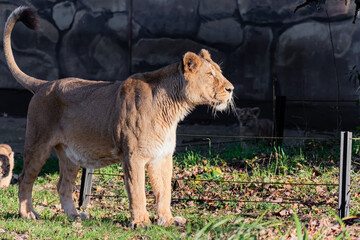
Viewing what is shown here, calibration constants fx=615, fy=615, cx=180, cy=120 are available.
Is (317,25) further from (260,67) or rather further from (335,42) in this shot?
(260,67)

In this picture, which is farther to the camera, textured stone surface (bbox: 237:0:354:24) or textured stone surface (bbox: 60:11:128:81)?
textured stone surface (bbox: 60:11:128:81)

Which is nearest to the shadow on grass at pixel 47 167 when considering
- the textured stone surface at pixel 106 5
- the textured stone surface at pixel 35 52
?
the textured stone surface at pixel 35 52

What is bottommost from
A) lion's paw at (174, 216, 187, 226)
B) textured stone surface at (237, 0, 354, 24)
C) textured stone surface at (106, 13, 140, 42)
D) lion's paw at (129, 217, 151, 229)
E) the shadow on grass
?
the shadow on grass

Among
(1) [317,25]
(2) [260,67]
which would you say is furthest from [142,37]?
(1) [317,25]

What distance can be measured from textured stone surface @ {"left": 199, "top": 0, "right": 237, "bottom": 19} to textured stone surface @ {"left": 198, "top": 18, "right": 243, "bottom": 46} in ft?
0.37

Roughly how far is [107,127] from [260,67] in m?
6.01

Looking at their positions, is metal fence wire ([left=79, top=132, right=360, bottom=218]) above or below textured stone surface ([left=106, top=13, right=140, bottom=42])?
below

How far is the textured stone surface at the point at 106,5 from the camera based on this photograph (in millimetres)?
12157

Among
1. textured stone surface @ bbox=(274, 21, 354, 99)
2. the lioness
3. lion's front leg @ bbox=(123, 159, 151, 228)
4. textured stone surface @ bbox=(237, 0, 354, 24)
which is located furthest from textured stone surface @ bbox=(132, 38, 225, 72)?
lion's front leg @ bbox=(123, 159, 151, 228)

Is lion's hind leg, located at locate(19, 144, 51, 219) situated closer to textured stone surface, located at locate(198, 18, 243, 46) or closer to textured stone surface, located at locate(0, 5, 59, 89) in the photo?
textured stone surface, located at locate(198, 18, 243, 46)

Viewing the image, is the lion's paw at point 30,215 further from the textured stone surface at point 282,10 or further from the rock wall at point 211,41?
the textured stone surface at point 282,10

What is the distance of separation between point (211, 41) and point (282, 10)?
1.47 metres

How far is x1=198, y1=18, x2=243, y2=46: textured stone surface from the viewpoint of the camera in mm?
11812

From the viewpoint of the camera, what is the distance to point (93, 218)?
6.79 metres
